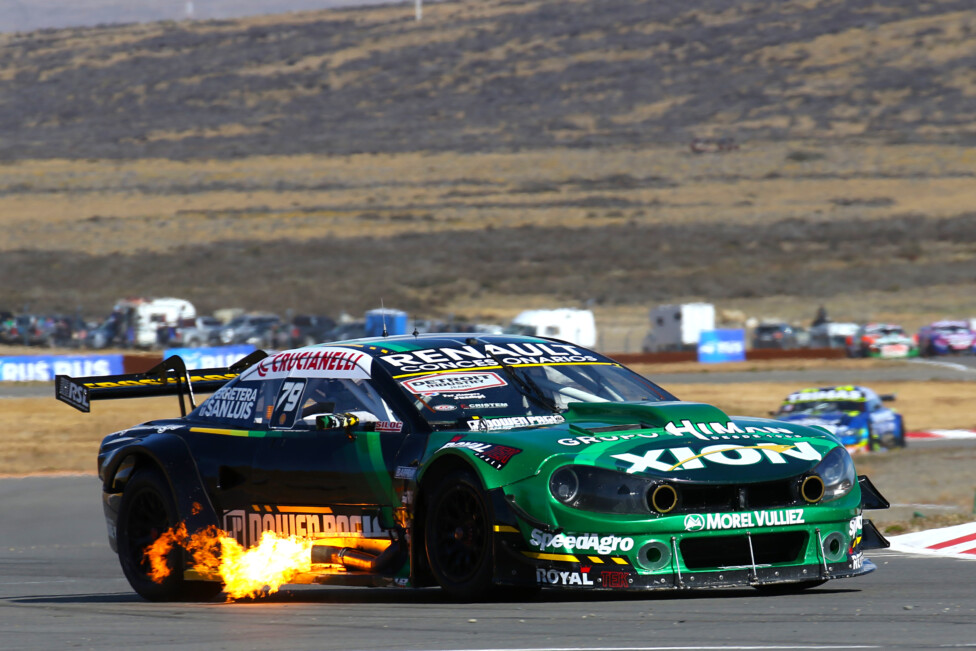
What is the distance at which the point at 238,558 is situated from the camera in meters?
7.59

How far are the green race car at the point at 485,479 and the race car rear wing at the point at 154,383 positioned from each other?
14.9 inches

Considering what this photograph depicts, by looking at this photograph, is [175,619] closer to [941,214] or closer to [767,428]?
[767,428]

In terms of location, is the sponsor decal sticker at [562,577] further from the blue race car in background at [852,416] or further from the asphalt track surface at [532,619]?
the blue race car in background at [852,416]

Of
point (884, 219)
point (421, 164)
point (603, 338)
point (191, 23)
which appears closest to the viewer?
point (603, 338)

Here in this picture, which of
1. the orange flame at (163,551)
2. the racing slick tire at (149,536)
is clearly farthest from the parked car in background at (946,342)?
the orange flame at (163,551)

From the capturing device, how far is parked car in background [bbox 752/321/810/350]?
47.4 metres

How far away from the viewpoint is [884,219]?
257 feet

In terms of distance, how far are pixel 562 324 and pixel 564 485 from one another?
4208 centimetres

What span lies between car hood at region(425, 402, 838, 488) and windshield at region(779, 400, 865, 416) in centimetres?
1649

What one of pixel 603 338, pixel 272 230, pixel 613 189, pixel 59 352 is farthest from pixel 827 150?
pixel 59 352

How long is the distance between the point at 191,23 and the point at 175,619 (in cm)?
14633

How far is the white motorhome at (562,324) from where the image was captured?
158ft

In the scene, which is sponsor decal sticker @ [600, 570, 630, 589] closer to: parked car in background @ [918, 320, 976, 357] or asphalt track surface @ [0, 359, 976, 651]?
asphalt track surface @ [0, 359, 976, 651]

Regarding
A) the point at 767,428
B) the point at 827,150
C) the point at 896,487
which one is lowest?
the point at 896,487
